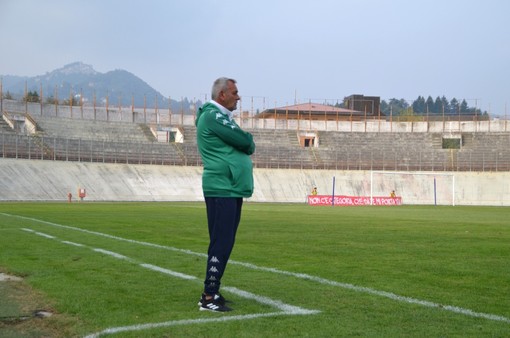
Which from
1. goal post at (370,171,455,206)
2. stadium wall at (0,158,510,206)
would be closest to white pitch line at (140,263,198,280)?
stadium wall at (0,158,510,206)

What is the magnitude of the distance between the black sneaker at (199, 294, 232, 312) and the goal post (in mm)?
63230

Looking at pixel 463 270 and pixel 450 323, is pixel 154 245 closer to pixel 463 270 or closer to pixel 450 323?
pixel 463 270

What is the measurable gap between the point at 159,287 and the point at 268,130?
241 feet

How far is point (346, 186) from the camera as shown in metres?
70.4

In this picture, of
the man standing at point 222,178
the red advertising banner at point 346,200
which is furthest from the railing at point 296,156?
the man standing at point 222,178

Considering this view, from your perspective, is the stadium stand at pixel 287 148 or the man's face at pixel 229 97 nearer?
the man's face at pixel 229 97

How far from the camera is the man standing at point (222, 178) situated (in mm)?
6574

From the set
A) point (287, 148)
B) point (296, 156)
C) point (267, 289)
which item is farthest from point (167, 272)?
point (287, 148)

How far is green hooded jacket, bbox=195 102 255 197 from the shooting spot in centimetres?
659

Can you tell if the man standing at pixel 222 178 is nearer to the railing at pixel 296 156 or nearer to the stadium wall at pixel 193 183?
the stadium wall at pixel 193 183

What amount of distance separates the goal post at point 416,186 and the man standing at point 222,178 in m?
62.8

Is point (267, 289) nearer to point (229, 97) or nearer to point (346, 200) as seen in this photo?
point (229, 97)

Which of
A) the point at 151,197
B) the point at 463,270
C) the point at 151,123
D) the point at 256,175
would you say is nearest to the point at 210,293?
the point at 463,270

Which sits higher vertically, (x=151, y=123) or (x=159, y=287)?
(x=151, y=123)
